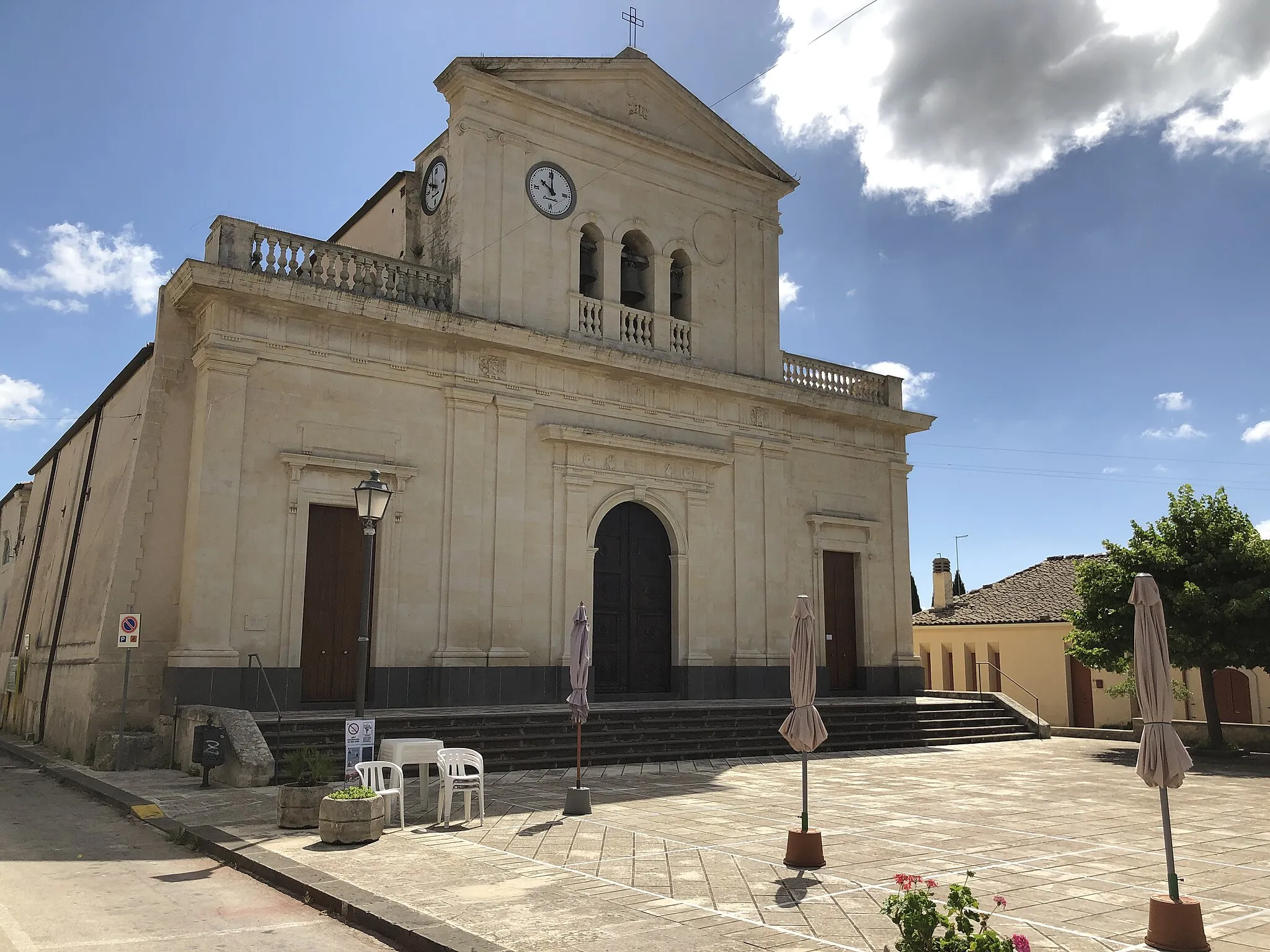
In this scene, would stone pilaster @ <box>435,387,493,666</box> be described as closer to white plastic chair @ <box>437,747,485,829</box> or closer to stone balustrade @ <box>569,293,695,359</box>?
stone balustrade @ <box>569,293,695,359</box>

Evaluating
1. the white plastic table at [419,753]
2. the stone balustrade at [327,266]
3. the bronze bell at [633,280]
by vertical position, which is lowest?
the white plastic table at [419,753]

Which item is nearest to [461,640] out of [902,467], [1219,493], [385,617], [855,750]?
[385,617]

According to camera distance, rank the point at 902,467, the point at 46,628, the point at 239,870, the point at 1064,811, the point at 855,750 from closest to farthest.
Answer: the point at 239,870 < the point at 1064,811 < the point at 855,750 < the point at 46,628 < the point at 902,467

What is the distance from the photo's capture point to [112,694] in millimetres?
14977

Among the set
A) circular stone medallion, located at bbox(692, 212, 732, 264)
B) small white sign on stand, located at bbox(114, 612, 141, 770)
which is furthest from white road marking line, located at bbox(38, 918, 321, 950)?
circular stone medallion, located at bbox(692, 212, 732, 264)

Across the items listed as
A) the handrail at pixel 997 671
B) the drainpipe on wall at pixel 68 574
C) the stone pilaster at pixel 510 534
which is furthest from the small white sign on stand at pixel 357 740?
the handrail at pixel 997 671

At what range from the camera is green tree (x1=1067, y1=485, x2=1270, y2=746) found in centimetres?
1736

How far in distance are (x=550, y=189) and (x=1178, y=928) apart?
58.3 ft

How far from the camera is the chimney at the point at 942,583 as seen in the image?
3634cm

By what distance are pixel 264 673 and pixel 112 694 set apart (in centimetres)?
223

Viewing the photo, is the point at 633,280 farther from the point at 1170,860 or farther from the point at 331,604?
the point at 1170,860

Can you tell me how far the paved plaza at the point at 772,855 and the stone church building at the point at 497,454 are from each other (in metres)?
3.91

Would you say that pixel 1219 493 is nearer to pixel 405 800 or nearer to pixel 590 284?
pixel 590 284

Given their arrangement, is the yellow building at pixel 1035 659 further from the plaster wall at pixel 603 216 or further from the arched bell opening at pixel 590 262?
the arched bell opening at pixel 590 262
